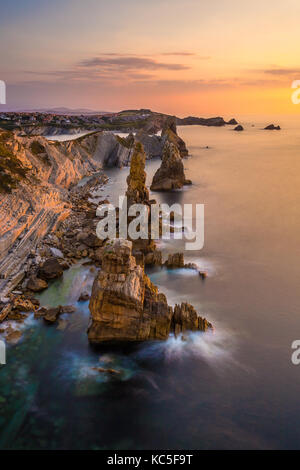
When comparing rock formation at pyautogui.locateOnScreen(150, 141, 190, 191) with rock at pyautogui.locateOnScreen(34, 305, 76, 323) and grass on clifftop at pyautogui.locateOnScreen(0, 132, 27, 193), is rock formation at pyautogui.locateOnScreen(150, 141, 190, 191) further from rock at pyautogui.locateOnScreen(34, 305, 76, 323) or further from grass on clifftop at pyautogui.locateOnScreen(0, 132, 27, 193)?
rock at pyautogui.locateOnScreen(34, 305, 76, 323)

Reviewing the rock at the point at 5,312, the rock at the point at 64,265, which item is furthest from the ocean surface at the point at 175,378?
the rock at the point at 5,312

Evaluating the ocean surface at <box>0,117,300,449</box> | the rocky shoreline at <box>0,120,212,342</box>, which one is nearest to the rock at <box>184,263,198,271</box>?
the rocky shoreline at <box>0,120,212,342</box>

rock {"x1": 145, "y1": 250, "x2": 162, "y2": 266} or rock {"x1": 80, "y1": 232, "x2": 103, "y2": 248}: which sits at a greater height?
rock {"x1": 80, "y1": 232, "x2": 103, "y2": 248}

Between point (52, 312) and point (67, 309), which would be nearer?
point (52, 312)

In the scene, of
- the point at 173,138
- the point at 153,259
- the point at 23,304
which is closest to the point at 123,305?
the point at 23,304

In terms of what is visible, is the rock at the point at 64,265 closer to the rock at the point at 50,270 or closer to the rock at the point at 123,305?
the rock at the point at 50,270

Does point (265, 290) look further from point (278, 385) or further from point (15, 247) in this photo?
point (15, 247)

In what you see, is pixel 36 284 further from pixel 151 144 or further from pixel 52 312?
pixel 151 144
